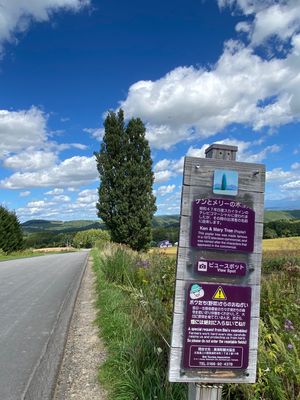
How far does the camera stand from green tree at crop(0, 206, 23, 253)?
44.6 meters

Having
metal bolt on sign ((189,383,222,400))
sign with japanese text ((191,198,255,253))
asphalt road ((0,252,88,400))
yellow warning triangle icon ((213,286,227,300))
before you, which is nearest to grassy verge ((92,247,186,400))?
metal bolt on sign ((189,383,222,400))

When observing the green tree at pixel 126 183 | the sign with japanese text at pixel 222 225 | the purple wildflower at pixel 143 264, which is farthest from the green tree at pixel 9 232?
the sign with japanese text at pixel 222 225

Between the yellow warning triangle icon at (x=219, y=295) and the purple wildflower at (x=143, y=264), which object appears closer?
the yellow warning triangle icon at (x=219, y=295)

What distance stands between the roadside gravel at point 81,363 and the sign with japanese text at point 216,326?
1.83m

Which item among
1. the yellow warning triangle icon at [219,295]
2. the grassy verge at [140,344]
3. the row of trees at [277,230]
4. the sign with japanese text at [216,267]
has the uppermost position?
the row of trees at [277,230]

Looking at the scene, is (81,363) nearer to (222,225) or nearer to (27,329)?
(27,329)

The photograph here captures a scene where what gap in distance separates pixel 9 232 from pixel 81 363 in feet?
141

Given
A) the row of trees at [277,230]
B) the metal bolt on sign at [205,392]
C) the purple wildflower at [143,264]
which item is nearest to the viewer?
the metal bolt on sign at [205,392]

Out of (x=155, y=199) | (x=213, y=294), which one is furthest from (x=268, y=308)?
(x=155, y=199)

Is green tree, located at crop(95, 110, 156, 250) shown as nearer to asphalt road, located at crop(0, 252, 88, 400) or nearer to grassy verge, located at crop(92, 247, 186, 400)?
asphalt road, located at crop(0, 252, 88, 400)

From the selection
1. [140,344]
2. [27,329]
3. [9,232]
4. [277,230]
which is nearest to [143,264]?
[27,329]

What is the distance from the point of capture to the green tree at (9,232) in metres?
44.6

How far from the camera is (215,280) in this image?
123 inches

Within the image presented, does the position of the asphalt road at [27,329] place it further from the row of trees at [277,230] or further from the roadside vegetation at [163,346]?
the row of trees at [277,230]
